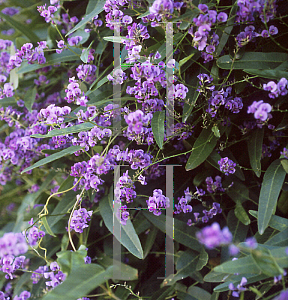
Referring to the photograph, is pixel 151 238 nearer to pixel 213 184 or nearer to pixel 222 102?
pixel 213 184

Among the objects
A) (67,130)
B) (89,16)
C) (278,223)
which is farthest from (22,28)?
(278,223)

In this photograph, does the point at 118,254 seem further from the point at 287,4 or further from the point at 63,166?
the point at 287,4

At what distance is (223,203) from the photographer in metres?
0.65

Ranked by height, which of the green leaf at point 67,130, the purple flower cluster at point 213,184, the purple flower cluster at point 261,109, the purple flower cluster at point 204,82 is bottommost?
the purple flower cluster at point 213,184

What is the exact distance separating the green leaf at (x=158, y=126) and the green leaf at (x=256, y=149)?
188mm

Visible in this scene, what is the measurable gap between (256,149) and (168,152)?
6.8 inches

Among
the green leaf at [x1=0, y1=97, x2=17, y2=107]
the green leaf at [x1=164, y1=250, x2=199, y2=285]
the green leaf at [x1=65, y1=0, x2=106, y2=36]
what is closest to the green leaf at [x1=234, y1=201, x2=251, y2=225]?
the green leaf at [x1=164, y1=250, x2=199, y2=285]

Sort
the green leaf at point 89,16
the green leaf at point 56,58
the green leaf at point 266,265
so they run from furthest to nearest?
1. the green leaf at point 56,58
2. the green leaf at point 89,16
3. the green leaf at point 266,265

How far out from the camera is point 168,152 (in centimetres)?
63

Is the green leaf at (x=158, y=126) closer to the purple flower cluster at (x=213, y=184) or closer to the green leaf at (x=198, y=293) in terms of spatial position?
the purple flower cluster at (x=213, y=184)

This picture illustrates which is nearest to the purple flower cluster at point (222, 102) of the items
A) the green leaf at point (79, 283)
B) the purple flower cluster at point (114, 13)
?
the purple flower cluster at point (114, 13)

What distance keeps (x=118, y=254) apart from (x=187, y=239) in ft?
0.50

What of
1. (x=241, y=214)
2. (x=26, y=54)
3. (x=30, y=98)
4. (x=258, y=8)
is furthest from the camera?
(x=30, y=98)

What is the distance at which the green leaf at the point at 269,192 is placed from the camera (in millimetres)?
470
